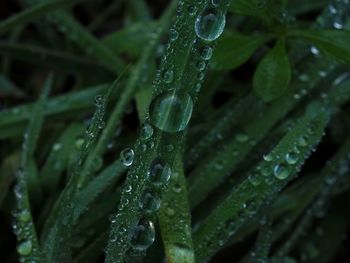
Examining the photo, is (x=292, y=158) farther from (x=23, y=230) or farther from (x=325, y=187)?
(x=23, y=230)

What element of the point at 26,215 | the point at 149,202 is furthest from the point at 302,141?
the point at 26,215

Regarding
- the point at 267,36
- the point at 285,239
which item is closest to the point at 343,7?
the point at 267,36

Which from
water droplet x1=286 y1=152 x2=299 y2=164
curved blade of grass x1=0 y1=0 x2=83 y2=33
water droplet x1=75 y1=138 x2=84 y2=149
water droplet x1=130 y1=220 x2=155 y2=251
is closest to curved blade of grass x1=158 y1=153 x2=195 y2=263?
water droplet x1=130 y1=220 x2=155 y2=251

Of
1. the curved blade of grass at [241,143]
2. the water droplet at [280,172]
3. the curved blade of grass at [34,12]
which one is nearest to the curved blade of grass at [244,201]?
the water droplet at [280,172]

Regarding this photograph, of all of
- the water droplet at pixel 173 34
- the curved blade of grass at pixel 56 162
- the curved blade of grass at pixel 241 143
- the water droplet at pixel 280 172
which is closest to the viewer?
the water droplet at pixel 173 34

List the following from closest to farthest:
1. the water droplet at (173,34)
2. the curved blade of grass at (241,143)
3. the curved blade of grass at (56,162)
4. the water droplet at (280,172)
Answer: the water droplet at (173,34)
the water droplet at (280,172)
the curved blade of grass at (241,143)
the curved blade of grass at (56,162)

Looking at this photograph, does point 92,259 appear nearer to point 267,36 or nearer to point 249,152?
point 249,152

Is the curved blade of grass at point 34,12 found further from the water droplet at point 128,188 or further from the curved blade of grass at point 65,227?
the water droplet at point 128,188
